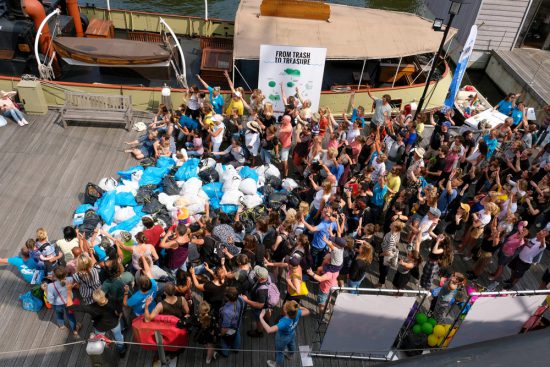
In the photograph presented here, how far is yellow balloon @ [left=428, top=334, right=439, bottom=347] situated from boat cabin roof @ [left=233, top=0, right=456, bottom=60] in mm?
7493

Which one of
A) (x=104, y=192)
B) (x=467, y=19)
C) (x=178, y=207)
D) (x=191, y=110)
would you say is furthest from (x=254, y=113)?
(x=467, y=19)

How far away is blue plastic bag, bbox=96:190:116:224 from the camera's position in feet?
26.9

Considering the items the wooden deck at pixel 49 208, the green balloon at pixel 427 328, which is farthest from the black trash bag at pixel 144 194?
the green balloon at pixel 427 328

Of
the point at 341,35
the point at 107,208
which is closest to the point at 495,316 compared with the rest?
the point at 107,208

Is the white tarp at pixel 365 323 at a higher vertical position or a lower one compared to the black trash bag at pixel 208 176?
higher

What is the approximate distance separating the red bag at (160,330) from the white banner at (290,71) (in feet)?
22.9

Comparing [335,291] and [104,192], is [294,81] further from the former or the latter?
[335,291]

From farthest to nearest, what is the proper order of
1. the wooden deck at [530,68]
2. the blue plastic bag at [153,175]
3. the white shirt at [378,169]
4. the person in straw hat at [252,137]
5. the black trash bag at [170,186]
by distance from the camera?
the wooden deck at [530,68] → the person in straw hat at [252,137] → the blue plastic bag at [153,175] → the black trash bag at [170,186] → the white shirt at [378,169]

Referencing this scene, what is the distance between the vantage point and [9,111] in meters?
11.0

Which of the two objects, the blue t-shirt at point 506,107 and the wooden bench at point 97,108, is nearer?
the wooden bench at point 97,108

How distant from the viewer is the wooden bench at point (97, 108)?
11.0 meters

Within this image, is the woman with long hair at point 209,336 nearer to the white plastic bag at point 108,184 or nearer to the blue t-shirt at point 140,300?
the blue t-shirt at point 140,300

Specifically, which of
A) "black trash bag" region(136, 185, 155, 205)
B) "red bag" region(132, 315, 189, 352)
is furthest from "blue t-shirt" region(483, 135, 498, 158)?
"red bag" region(132, 315, 189, 352)

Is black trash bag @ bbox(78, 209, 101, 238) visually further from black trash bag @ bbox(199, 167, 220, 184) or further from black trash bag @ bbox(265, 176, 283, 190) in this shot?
black trash bag @ bbox(265, 176, 283, 190)
